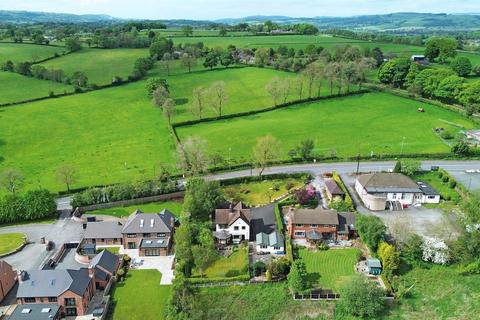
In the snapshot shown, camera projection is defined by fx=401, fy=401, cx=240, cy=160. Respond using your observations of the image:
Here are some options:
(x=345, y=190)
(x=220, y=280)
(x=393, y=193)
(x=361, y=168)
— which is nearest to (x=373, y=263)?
(x=220, y=280)

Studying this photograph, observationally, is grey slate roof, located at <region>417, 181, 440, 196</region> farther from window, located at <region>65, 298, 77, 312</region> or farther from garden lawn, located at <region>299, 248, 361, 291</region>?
window, located at <region>65, 298, 77, 312</region>

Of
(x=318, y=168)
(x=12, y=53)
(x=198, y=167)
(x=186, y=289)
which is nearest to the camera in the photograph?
(x=186, y=289)

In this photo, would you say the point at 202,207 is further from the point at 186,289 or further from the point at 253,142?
the point at 253,142

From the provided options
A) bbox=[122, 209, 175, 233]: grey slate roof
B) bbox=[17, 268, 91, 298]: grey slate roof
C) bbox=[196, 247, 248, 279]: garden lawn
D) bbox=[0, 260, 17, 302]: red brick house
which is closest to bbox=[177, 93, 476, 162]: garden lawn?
bbox=[122, 209, 175, 233]: grey slate roof

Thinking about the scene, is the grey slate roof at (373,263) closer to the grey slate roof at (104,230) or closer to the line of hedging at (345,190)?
the line of hedging at (345,190)

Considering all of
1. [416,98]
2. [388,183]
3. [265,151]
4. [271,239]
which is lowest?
[271,239]

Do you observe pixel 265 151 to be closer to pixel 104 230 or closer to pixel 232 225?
pixel 232 225

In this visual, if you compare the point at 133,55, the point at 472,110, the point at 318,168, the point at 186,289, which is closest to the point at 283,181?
the point at 318,168
